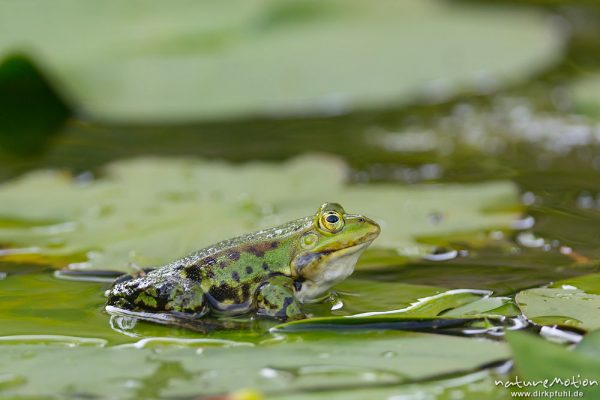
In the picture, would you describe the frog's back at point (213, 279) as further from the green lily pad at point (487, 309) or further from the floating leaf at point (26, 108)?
the floating leaf at point (26, 108)

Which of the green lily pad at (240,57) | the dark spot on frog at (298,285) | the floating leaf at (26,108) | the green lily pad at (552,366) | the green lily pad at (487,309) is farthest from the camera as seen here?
the green lily pad at (240,57)

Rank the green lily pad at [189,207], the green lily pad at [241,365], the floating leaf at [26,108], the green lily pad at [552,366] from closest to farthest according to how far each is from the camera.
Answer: the green lily pad at [552,366]
the green lily pad at [241,365]
the green lily pad at [189,207]
the floating leaf at [26,108]

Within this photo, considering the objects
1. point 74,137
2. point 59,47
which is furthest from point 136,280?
point 59,47

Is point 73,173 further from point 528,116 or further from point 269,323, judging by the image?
point 528,116

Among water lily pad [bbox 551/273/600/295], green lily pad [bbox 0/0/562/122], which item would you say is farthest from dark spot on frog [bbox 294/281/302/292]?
green lily pad [bbox 0/0/562/122]

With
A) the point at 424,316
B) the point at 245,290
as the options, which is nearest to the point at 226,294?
the point at 245,290

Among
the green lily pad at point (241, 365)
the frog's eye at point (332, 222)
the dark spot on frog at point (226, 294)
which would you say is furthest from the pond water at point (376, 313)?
the frog's eye at point (332, 222)

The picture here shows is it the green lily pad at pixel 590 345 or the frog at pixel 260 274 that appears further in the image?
the frog at pixel 260 274
